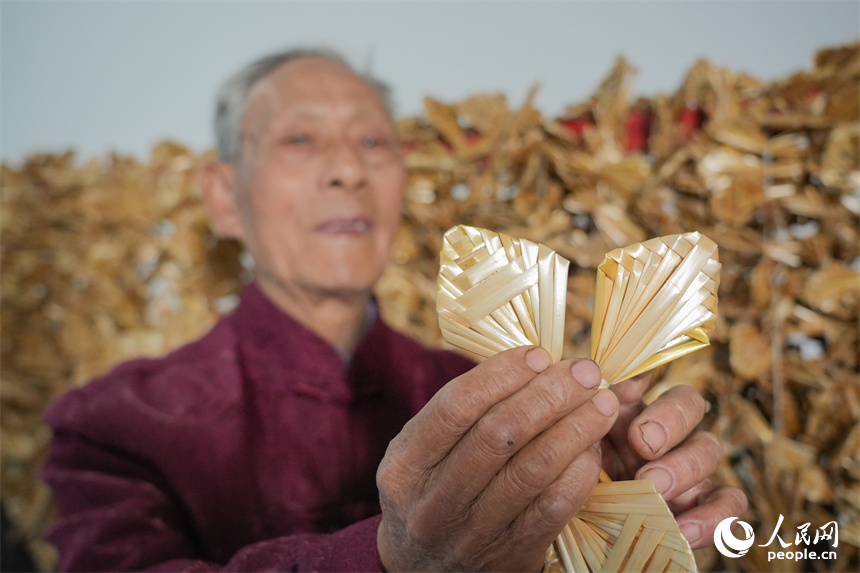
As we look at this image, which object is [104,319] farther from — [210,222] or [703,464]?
[703,464]

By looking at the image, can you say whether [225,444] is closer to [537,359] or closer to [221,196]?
[221,196]

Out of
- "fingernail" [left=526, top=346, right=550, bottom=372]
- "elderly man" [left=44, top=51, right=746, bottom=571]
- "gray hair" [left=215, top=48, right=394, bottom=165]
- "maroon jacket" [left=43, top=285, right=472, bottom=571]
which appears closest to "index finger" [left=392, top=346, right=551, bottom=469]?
"fingernail" [left=526, top=346, right=550, bottom=372]

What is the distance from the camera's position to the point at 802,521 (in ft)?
1.79

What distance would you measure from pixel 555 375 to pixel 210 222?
2.19ft

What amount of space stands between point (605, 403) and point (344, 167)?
1.15 ft

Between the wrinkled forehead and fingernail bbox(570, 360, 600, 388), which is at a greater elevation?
the wrinkled forehead

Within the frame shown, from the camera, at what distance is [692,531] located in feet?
1.03

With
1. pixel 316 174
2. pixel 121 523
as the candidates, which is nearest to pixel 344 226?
pixel 316 174

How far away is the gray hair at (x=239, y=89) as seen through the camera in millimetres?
562

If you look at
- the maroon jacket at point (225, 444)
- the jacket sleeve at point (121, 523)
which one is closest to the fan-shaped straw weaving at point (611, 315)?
the jacket sleeve at point (121, 523)

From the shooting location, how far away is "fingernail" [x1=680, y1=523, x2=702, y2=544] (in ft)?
1.02

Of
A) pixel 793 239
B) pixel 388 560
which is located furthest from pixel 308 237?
pixel 793 239

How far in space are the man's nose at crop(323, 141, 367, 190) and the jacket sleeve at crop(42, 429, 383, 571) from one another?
0.92ft

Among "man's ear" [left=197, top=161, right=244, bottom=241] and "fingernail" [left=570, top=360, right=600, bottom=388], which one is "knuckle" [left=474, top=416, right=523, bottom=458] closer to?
"fingernail" [left=570, top=360, right=600, bottom=388]
